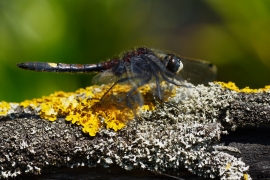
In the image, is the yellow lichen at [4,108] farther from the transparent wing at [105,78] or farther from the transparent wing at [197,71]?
the transparent wing at [197,71]

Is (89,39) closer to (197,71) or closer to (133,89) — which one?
(197,71)

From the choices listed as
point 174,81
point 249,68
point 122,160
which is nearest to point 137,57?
point 174,81

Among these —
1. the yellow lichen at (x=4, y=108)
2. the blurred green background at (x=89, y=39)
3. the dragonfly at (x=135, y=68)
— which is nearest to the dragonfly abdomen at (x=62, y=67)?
the dragonfly at (x=135, y=68)

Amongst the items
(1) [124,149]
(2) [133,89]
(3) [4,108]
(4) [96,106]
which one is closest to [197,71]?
(2) [133,89]

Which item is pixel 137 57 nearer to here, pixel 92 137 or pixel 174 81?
pixel 174 81

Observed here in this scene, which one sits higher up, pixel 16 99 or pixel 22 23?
pixel 22 23
